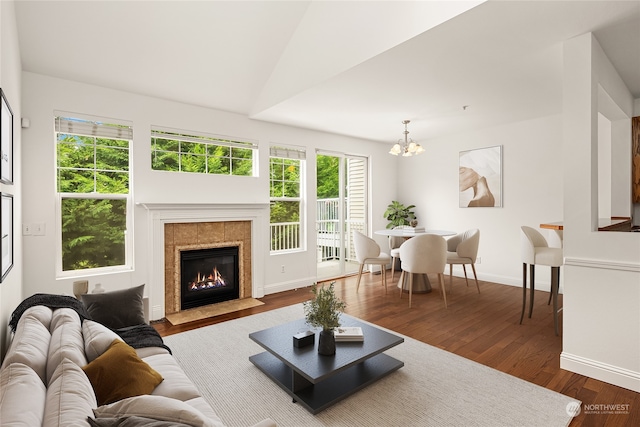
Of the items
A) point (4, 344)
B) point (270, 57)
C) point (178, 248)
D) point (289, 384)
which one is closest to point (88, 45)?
point (270, 57)

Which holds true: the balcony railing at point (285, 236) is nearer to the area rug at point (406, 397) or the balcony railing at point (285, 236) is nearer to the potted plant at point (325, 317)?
the area rug at point (406, 397)

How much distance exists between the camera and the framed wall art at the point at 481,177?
5.20 meters

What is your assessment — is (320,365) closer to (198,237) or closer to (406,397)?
(406,397)

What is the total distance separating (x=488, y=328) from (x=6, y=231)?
13.4 ft

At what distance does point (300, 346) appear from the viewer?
92.8 inches

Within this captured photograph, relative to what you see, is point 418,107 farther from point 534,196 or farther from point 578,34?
point 534,196

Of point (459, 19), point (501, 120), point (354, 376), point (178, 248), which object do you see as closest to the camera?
point (459, 19)

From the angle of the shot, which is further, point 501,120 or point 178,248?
point 501,120

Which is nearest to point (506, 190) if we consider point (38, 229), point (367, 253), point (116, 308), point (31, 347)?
point (367, 253)

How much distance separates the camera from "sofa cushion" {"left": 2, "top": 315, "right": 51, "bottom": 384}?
4.29ft

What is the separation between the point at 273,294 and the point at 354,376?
2.59 metres

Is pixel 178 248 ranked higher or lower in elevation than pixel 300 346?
higher

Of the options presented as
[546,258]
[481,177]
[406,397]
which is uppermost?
[481,177]

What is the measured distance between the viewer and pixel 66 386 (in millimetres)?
1150
